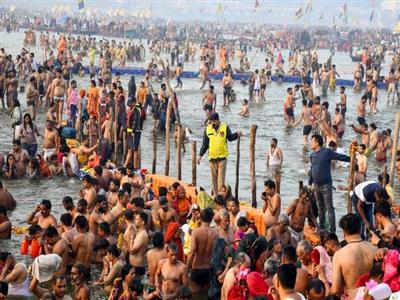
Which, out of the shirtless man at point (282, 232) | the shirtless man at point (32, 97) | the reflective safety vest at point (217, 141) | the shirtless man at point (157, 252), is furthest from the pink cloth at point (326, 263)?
the shirtless man at point (32, 97)

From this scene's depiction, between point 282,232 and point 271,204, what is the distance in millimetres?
1360

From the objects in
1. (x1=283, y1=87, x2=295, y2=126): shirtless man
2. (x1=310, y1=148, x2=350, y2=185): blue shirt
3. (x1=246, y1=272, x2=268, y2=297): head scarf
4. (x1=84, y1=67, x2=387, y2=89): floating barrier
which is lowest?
(x1=84, y1=67, x2=387, y2=89): floating barrier

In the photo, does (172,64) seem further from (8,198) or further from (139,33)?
(8,198)

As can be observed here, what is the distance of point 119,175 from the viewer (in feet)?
51.3

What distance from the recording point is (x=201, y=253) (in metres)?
11.1

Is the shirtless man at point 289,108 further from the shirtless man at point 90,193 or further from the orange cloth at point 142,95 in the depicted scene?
the shirtless man at point 90,193

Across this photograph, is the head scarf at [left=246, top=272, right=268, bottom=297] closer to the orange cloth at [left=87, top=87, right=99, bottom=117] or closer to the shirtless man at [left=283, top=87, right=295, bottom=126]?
the orange cloth at [left=87, top=87, right=99, bottom=117]

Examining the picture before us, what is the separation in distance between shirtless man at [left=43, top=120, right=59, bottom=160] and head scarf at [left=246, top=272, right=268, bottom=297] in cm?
997

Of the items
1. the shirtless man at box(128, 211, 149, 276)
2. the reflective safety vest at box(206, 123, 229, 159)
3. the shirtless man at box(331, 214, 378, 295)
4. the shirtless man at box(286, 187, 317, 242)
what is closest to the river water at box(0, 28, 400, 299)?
the shirtless man at box(128, 211, 149, 276)

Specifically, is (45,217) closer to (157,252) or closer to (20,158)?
(157,252)

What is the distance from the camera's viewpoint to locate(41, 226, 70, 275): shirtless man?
11.4m

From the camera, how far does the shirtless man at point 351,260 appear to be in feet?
27.5

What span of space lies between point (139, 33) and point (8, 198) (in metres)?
59.3

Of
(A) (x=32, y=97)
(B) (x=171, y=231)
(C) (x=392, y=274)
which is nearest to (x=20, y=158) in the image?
(A) (x=32, y=97)
